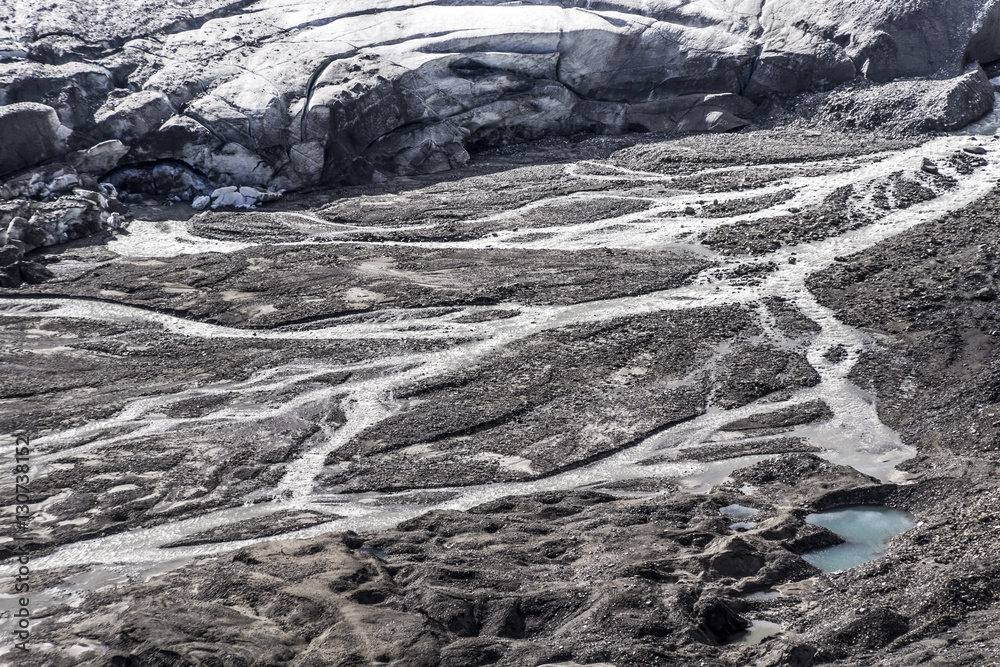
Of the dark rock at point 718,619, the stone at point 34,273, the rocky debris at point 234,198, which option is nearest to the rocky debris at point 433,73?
the rocky debris at point 234,198

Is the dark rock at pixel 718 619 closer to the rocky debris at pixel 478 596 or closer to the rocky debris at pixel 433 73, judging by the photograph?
the rocky debris at pixel 478 596

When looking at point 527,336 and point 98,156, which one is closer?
point 527,336

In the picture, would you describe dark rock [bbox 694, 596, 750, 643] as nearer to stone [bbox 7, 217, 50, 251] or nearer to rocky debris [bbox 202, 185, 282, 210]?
stone [bbox 7, 217, 50, 251]

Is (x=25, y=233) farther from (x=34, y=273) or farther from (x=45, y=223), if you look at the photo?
(x=34, y=273)

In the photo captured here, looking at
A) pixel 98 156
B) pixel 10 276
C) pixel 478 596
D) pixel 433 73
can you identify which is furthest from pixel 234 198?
pixel 478 596

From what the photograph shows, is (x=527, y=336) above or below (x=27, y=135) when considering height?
below
